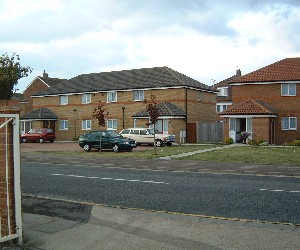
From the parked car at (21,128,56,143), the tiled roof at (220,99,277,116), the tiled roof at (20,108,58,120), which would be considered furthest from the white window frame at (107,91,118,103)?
the tiled roof at (220,99,277,116)

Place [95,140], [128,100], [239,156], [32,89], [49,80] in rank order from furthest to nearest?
[32,89], [49,80], [128,100], [95,140], [239,156]

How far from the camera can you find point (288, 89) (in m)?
37.2

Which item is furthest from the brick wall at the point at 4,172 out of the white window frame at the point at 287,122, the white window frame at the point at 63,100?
the white window frame at the point at 63,100

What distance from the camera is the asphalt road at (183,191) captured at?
28.5 ft

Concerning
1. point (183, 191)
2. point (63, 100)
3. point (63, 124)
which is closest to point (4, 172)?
point (183, 191)

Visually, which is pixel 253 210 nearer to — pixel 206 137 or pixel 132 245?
pixel 132 245

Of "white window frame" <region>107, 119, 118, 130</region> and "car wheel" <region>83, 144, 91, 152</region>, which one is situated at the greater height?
"white window frame" <region>107, 119, 118, 130</region>

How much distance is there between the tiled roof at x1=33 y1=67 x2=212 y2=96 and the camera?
44.7 metres

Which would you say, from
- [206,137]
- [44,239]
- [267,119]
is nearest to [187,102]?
[206,137]

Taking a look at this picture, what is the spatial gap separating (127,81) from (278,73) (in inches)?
715

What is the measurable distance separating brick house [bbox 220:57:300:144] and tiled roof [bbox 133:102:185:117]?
5.53m

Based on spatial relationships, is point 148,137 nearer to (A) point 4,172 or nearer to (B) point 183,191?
(B) point 183,191

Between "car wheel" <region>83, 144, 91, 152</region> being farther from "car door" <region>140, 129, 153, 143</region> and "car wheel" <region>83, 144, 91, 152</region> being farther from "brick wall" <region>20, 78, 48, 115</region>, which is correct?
"brick wall" <region>20, 78, 48, 115</region>

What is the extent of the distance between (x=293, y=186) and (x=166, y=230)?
6.78 m
